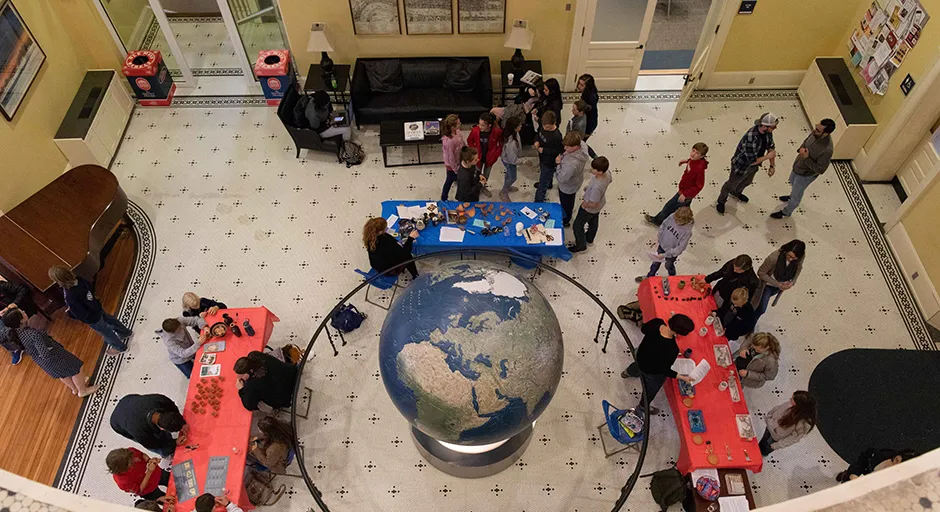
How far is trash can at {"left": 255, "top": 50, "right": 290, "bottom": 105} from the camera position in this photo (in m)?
11.3

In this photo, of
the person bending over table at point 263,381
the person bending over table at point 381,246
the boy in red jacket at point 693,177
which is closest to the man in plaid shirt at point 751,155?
the boy in red jacket at point 693,177

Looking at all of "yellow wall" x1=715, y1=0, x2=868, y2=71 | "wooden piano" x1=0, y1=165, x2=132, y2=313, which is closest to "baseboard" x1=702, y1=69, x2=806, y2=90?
"yellow wall" x1=715, y1=0, x2=868, y2=71

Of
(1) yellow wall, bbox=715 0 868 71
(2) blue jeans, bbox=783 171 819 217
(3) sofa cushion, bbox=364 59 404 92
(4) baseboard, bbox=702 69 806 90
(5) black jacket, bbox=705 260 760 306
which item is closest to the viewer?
(5) black jacket, bbox=705 260 760 306

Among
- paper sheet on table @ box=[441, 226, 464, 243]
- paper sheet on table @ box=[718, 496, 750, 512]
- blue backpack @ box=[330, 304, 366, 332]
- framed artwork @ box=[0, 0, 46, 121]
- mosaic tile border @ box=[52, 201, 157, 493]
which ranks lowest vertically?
mosaic tile border @ box=[52, 201, 157, 493]

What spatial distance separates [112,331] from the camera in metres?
8.54

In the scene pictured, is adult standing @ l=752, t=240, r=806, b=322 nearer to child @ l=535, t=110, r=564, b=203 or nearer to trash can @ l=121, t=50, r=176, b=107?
child @ l=535, t=110, r=564, b=203

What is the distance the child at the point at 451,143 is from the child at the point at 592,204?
6.51ft

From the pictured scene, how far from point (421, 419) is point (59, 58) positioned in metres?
9.82

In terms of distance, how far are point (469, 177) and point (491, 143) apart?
85cm

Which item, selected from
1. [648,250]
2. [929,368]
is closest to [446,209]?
[648,250]

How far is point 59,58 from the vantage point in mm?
10703

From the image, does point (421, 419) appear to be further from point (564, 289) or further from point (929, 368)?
point (929, 368)

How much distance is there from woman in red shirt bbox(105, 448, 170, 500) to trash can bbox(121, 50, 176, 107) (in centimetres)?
756

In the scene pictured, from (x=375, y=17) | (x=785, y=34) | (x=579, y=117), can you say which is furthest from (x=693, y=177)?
(x=375, y=17)
